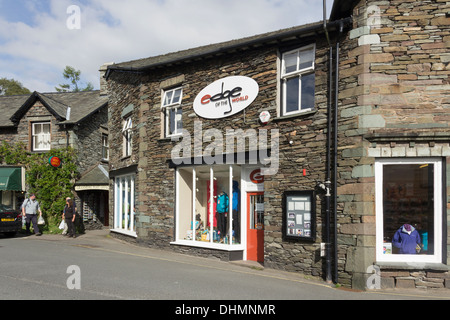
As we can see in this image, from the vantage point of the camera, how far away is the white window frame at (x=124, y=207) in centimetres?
1521

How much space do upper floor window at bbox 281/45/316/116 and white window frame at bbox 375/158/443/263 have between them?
91.9 inches

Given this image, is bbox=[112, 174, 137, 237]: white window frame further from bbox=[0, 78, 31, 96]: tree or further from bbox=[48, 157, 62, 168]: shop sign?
bbox=[0, 78, 31, 96]: tree

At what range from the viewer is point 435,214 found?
8562mm

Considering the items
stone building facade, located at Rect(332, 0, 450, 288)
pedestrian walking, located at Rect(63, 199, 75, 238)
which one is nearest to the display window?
stone building facade, located at Rect(332, 0, 450, 288)

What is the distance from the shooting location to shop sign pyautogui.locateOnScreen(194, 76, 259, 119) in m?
11.1

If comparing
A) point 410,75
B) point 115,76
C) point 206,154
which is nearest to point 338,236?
point 410,75

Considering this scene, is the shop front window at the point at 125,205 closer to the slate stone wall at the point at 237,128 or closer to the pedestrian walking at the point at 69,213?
the slate stone wall at the point at 237,128

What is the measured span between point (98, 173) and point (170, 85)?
9.66m

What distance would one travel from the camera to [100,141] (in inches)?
882

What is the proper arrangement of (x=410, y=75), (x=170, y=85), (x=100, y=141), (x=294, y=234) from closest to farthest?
(x=410, y=75), (x=294, y=234), (x=170, y=85), (x=100, y=141)

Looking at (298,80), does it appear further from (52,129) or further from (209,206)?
(52,129)

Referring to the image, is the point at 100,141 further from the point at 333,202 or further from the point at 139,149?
the point at 333,202

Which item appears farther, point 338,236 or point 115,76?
point 115,76

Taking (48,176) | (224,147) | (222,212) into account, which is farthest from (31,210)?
(224,147)
